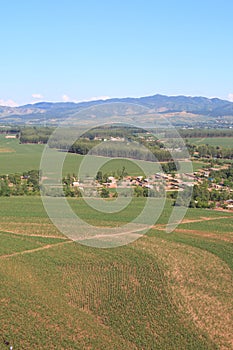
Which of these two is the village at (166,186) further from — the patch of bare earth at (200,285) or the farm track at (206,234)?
the patch of bare earth at (200,285)

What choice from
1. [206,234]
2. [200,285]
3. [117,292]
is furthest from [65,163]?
[117,292]

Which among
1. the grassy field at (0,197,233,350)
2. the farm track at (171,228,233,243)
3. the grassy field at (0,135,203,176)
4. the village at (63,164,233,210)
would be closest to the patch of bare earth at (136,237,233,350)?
the grassy field at (0,197,233,350)

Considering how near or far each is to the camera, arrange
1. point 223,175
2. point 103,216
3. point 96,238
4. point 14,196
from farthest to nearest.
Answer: point 223,175, point 14,196, point 103,216, point 96,238

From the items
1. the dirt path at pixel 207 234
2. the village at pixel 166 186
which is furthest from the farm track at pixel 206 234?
the village at pixel 166 186

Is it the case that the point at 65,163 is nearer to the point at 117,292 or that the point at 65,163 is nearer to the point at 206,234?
the point at 206,234

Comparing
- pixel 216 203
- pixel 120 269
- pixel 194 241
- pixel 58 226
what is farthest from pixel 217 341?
pixel 216 203

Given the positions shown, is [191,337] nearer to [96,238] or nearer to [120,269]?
[120,269]
